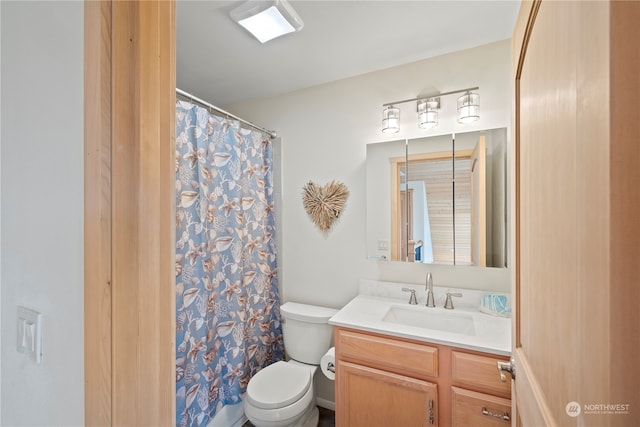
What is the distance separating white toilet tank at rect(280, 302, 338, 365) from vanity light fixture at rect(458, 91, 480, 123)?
148cm

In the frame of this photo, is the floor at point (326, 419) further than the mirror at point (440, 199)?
Yes

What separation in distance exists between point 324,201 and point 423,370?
4.00 feet

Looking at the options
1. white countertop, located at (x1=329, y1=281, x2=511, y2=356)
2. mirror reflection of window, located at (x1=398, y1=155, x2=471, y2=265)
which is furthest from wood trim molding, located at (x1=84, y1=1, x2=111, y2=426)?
mirror reflection of window, located at (x1=398, y1=155, x2=471, y2=265)

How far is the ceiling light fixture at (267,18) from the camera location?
1.32 m

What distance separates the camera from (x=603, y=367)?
1.26 ft

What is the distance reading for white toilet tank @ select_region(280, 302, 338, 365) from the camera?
197 cm

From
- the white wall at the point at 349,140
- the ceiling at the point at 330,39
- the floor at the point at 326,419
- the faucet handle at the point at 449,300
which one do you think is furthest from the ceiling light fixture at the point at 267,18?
the floor at the point at 326,419

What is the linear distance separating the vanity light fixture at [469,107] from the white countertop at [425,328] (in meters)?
1.02

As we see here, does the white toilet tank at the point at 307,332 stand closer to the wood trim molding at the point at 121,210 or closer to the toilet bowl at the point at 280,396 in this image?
the toilet bowl at the point at 280,396

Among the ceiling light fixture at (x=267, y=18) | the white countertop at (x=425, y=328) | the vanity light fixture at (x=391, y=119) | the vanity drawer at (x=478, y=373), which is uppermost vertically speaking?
the ceiling light fixture at (x=267, y=18)

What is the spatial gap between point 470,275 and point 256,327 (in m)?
1.46

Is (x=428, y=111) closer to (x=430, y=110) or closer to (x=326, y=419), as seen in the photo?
(x=430, y=110)

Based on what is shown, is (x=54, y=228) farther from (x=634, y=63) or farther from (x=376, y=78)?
(x=376, y=78)

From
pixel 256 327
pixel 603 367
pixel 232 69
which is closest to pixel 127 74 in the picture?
pixel 603 367
